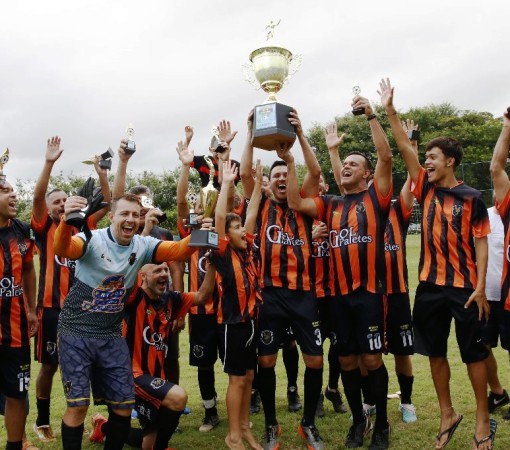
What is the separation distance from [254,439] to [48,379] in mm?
2134

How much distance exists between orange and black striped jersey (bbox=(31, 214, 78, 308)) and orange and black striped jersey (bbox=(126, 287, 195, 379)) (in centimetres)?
103

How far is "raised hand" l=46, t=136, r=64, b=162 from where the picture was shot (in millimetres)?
4727

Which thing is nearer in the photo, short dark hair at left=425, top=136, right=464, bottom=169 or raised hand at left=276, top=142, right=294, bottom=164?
short dark hair at left=425, top=136, right=464, bottom=169

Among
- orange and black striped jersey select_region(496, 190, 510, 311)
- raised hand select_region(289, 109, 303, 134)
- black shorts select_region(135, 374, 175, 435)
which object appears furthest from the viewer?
raised hand select_region(289, 109, 303, 134)

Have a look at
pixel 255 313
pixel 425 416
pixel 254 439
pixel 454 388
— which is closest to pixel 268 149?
pixel 255 313

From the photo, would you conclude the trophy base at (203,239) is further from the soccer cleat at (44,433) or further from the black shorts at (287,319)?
the soccer cleat at (44,433)

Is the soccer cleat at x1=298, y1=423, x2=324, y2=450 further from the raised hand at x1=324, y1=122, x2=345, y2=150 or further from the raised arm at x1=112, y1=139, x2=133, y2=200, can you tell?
the raised arm at x1=112, y1=139, x2=133, y2=200

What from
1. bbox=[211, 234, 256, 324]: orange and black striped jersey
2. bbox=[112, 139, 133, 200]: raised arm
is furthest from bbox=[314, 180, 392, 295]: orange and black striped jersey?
bbox=[112, 139, 133, 200]: raised arm

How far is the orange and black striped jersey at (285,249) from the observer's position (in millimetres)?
4887

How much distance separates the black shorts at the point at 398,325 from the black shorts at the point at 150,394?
2.33 metres

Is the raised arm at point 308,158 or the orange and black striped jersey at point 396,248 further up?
the raised arm at point 308,158

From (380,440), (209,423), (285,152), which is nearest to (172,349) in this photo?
(209,423)

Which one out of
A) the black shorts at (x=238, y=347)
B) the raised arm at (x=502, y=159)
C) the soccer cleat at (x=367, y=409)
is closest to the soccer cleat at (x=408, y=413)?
Answer: the soccer cleat at (x=367, y=409)

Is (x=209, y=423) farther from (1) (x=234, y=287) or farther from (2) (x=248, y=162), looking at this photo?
(2) (x=248, y=162)
